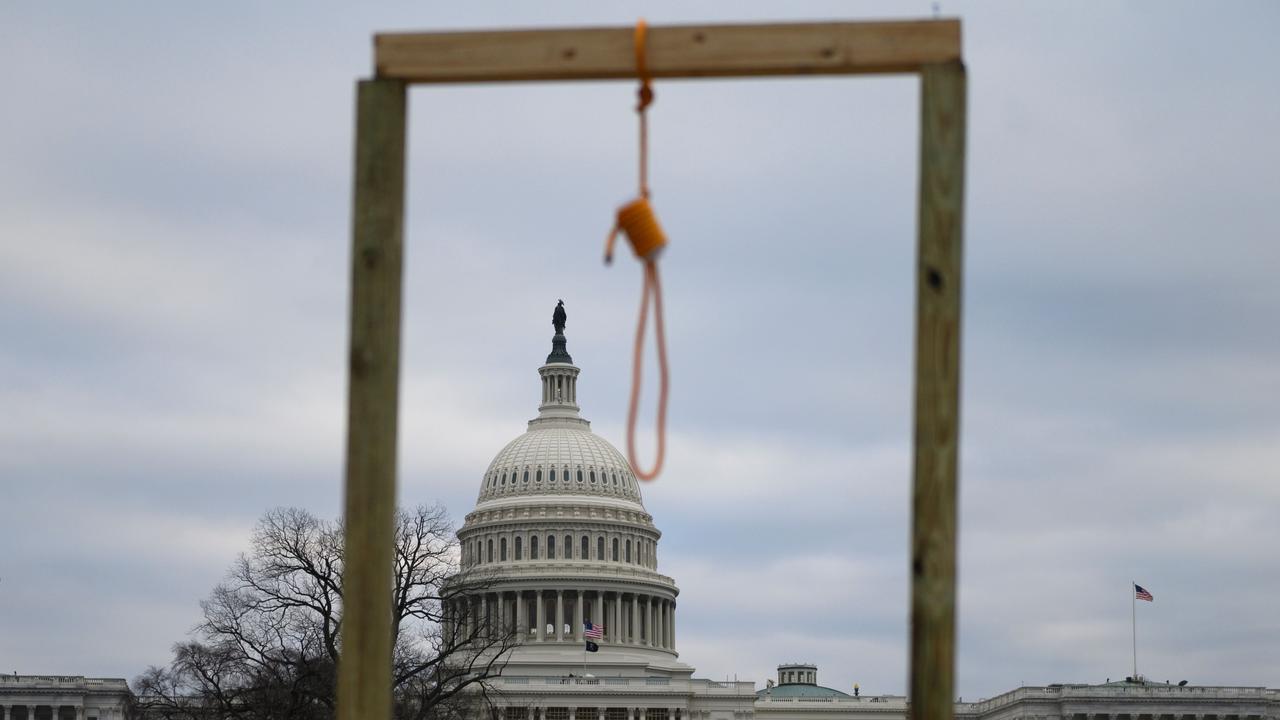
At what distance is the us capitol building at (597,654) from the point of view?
171 metres

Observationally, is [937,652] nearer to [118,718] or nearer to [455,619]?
[455,619]

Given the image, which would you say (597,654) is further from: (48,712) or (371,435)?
(371,435)

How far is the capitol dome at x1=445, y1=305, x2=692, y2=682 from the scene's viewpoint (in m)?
180

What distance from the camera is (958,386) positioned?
1041 cm

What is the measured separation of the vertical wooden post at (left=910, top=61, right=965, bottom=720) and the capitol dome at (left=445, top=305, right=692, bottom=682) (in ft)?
544

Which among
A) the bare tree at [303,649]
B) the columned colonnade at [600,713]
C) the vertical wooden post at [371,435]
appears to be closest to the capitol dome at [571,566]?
the columned colonnade at [600,713]

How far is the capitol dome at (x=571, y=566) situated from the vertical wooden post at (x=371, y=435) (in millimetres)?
164993

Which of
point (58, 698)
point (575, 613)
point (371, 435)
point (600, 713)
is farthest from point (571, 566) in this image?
point (371, 435)

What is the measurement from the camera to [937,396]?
10.5 m

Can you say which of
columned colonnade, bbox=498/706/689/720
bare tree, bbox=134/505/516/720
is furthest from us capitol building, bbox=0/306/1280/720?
bare tree, bbox=134/505/516/720

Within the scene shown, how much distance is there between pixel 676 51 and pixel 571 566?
177 metres

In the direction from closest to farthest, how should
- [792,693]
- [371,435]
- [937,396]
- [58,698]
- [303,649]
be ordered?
[937,396] < [371,435] < [303,649] < [58,698] < [792,693]

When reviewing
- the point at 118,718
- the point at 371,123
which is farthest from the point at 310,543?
the point at 118,718

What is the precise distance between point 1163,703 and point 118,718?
8717cm
